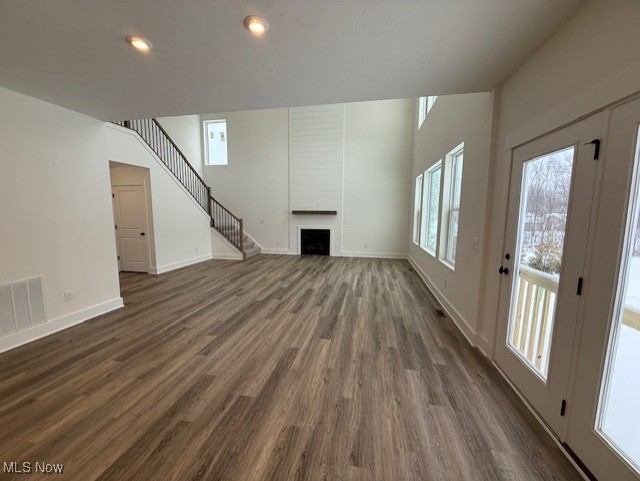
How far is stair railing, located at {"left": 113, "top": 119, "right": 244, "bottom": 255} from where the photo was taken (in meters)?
5.64

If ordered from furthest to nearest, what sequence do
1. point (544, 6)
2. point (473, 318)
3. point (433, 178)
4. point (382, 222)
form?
point (382, 222) → point (433, 178) → point (473, 318) → point (544, 6)

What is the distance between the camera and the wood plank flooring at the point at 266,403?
1392 millimetres

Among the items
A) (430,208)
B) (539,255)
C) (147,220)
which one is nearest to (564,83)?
(539,255)

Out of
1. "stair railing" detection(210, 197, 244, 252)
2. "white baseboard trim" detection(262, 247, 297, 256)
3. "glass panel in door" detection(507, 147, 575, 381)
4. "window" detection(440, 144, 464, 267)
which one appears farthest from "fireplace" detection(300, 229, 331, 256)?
"glass panel in door" detection(507, 147, 575, 381)

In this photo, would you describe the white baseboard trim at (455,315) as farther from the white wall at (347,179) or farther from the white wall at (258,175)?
the white wall at (258,175)

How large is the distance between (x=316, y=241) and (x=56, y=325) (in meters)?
6.43

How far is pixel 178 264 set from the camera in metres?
6.25

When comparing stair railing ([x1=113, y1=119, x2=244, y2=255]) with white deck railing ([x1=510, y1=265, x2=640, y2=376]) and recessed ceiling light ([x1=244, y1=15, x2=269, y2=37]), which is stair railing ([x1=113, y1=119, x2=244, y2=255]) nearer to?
recessed ceiling light ([x1=244, y1=15, x2=269, y2=37])

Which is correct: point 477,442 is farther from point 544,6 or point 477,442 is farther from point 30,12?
point 30,12

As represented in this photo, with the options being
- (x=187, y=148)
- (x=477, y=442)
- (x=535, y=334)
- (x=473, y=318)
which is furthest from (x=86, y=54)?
(x=187, y=148)

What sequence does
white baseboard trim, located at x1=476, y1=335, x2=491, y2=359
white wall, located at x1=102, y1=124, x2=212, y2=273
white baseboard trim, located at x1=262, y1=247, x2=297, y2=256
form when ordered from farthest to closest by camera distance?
white baseboard trim, located at x1=262, y1=247, x2=297, y2=256 → white wall, located at x1=102, y1=124, x2=212, y2=273 → white baseboard trim, located at x1=476, y1=335, x2=491, y2=359

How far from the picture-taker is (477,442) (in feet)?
5.01

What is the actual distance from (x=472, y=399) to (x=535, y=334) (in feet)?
2.29

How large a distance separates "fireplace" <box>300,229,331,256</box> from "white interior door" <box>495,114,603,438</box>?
632 centimetres
